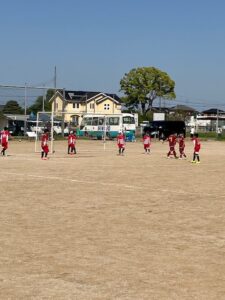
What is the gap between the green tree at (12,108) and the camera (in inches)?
1980

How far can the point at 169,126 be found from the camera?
6372 cm

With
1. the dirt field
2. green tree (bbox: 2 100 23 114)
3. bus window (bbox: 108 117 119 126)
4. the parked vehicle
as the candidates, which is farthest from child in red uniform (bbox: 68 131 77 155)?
the parked vehicle

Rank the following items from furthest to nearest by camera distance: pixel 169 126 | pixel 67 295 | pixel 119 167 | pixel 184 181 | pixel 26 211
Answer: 1. pixel 169 126
2. pixel 119 167
3. pixel 184 181
4. pixel 26 211
5. pixel 67 295

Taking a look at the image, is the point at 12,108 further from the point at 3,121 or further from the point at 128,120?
the point at 128,120

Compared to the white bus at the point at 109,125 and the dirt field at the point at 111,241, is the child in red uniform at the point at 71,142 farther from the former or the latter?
the white bus at the point at 109,125

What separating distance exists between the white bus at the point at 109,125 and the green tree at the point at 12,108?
743 cm

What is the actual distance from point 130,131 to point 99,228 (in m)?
48.3

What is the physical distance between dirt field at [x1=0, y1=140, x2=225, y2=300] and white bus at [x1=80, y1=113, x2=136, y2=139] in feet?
132

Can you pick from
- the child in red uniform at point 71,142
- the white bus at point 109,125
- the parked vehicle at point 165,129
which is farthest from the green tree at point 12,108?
the child in red uniform at point 71,142

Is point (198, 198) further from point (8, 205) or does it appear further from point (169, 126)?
point (169, 126)

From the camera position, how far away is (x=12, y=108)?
52.4m

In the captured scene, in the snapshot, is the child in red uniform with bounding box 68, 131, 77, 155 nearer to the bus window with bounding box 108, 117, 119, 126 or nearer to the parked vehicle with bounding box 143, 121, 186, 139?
the bus window with bounding box 108, 117, 119, 126

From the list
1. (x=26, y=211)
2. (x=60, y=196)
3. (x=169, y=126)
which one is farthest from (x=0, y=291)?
(x=169, y=126)

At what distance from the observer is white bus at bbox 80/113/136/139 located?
56.0m
